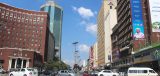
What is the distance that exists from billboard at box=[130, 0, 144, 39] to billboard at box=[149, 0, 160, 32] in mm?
4389

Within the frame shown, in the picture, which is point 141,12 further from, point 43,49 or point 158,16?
point 43,49

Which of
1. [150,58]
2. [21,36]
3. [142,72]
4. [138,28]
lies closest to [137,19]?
[138,28]

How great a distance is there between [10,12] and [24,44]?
2167 cm

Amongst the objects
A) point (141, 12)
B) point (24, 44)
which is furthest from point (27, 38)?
point (141, 12)

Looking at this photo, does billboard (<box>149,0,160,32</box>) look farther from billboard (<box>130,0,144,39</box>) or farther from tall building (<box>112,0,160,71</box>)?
billboard (<box>130,0,144,39</box>)

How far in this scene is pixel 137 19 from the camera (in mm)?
85812

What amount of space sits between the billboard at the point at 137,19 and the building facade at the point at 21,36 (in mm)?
65849

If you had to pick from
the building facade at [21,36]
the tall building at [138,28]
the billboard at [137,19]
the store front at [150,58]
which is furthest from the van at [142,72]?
the building facade at [21,36]

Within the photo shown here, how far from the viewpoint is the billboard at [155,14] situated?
3223 inches

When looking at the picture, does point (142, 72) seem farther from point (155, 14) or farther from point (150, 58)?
point (155, 14)

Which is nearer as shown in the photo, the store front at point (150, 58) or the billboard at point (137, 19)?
the store front at point (150, 58)

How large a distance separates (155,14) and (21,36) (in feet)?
312

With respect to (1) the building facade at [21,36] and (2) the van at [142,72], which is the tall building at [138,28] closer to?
(2) the van at [142,72]

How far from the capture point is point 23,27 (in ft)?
514
